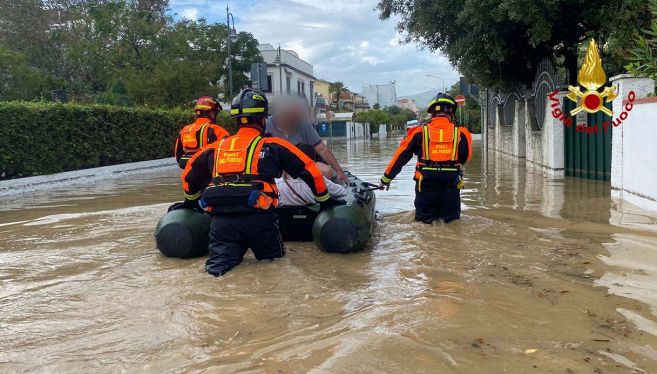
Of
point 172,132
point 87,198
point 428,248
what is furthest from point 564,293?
point 172,132

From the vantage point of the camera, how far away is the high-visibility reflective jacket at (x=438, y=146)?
620 cm

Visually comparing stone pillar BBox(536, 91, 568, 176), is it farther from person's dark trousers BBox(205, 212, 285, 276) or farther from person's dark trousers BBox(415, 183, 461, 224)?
person's dark trousers BBox(205, 212, 285, 276)

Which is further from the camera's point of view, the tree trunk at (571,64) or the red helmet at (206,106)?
the tree trunk at (571,64)

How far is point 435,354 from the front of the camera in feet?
9.79

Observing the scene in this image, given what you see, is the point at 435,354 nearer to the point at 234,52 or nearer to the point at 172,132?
the point at 172,132

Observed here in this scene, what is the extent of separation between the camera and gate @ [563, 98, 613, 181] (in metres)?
11.0

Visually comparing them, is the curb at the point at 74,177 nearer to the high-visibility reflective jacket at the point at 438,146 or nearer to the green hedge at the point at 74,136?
the green hedge at the point at 74,136

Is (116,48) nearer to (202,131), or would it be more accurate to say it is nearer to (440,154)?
(202,131)

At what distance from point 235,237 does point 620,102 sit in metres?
6.92

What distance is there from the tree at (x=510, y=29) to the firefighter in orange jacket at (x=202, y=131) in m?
A: 7.06

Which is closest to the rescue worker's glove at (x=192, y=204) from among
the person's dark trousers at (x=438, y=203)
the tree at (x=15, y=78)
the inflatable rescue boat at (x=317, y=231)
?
the inflatable rescue boat at (x=317, y=231)

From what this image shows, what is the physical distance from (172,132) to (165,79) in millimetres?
6151

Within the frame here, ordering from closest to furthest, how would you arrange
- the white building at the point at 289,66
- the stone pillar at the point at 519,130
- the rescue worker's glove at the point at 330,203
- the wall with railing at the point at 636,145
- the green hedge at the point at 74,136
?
1. the rescue worker's glove at the point at 330,203
2. the wall with railing at the point at 636,145
3. the green hedge at the point at 74,136
4. the stone pillar at the point at 519,130
5. the white building at the point at 289,66

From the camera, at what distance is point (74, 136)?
15.6 metres
